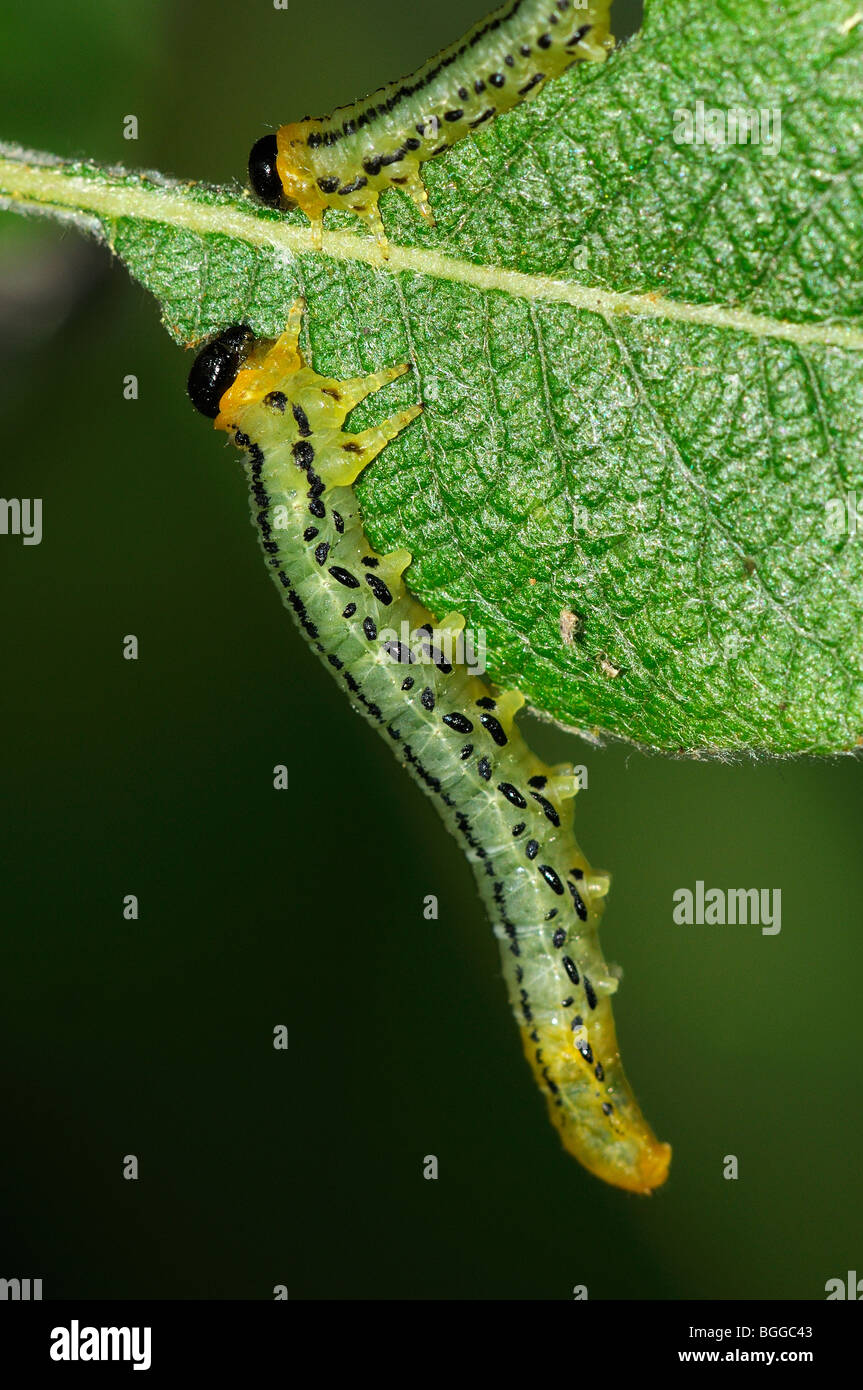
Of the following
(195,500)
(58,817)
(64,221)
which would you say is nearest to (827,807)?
(195,500)

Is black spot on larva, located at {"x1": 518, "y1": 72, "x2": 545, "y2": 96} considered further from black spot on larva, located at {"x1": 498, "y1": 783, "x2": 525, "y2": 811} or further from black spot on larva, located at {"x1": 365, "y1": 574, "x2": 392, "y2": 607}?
black spot on larva, located at {"x1": 498, "y1": 783, "x2": 525, "y2": 811}

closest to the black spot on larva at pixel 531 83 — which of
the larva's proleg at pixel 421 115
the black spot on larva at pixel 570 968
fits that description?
the larva's proleg at pixel 421 115

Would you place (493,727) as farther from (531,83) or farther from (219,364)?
(531,83)

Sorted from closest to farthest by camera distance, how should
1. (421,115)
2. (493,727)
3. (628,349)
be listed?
(628,349) → (421,115) → (493,727)

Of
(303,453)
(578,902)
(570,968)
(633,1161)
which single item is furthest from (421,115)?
(633,1161)

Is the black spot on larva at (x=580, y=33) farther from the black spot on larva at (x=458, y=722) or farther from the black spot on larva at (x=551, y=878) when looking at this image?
the black spot on larva at (x=551, y=878)
